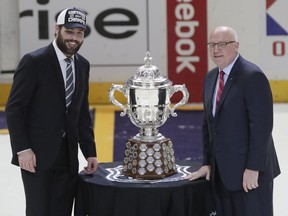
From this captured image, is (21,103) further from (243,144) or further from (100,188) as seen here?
(243,144)

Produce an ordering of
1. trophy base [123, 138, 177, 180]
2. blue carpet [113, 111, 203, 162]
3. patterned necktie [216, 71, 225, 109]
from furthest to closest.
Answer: blue carpet [113, 111, 203, 162] < trophy base [123, 138, 177, 180] < patterned necktie [216, 71, 225, 109]

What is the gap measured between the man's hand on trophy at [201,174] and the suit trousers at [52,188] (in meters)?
0.56

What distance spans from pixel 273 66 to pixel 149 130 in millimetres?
5858

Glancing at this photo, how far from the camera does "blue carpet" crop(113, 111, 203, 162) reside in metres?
6.96

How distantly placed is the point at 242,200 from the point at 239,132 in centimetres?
31

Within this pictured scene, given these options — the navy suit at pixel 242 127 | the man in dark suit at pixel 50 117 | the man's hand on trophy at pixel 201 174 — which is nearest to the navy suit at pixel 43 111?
the man in dark suit at pixel 50 117

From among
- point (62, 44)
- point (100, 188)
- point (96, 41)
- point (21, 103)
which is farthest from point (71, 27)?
point (96, 41)

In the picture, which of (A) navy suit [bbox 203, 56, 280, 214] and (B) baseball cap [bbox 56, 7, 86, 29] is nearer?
(A) navy suit [bbox 203, 56, 280, 214]

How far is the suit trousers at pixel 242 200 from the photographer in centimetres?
352

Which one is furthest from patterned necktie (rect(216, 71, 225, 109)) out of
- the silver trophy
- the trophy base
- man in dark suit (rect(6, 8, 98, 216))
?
man in dark suit (rect(6, 8, 98, 216))

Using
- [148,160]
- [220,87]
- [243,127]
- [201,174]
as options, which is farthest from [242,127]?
[148,160]

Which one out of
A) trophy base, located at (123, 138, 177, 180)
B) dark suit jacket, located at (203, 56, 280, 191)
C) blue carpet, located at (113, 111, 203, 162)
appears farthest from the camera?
blue carpet, located at (113, 111, 203, 162)

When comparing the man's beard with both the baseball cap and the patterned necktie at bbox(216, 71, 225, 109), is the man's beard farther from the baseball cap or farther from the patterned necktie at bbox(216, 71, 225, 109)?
the patterned necktie at bbox(216, 71, 225, 109)

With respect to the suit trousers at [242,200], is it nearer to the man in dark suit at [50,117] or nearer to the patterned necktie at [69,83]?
the man in dark suit at [50,117]
